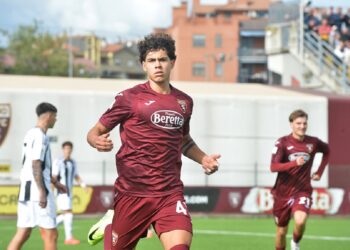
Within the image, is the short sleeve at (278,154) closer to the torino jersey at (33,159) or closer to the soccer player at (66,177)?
the torino jersey at (33,159)

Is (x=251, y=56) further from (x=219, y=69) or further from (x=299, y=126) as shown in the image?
(x=299, y=126)

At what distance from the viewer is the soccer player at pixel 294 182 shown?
13797 mm

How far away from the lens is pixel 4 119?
2755cm

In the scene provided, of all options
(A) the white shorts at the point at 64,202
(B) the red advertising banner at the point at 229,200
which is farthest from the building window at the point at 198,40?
(A) the white shorts at the point at 64,202

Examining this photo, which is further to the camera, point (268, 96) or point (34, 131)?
point (268, 96)

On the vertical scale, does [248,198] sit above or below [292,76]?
below

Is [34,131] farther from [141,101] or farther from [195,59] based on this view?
[195,59]

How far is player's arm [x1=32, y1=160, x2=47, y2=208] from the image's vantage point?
11.7 meters

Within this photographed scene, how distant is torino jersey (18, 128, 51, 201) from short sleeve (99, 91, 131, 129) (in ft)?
10.8

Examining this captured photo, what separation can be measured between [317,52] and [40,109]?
3055 cm

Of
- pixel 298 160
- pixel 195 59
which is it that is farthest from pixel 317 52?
pixel 195 59

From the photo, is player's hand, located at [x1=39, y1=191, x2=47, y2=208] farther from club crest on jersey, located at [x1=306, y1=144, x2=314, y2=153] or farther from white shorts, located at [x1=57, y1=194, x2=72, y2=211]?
white shorts, located at [x1=57, y1=194, x2=72, y2=211]

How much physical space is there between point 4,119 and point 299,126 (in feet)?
49.9

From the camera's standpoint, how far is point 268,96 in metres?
30.0
